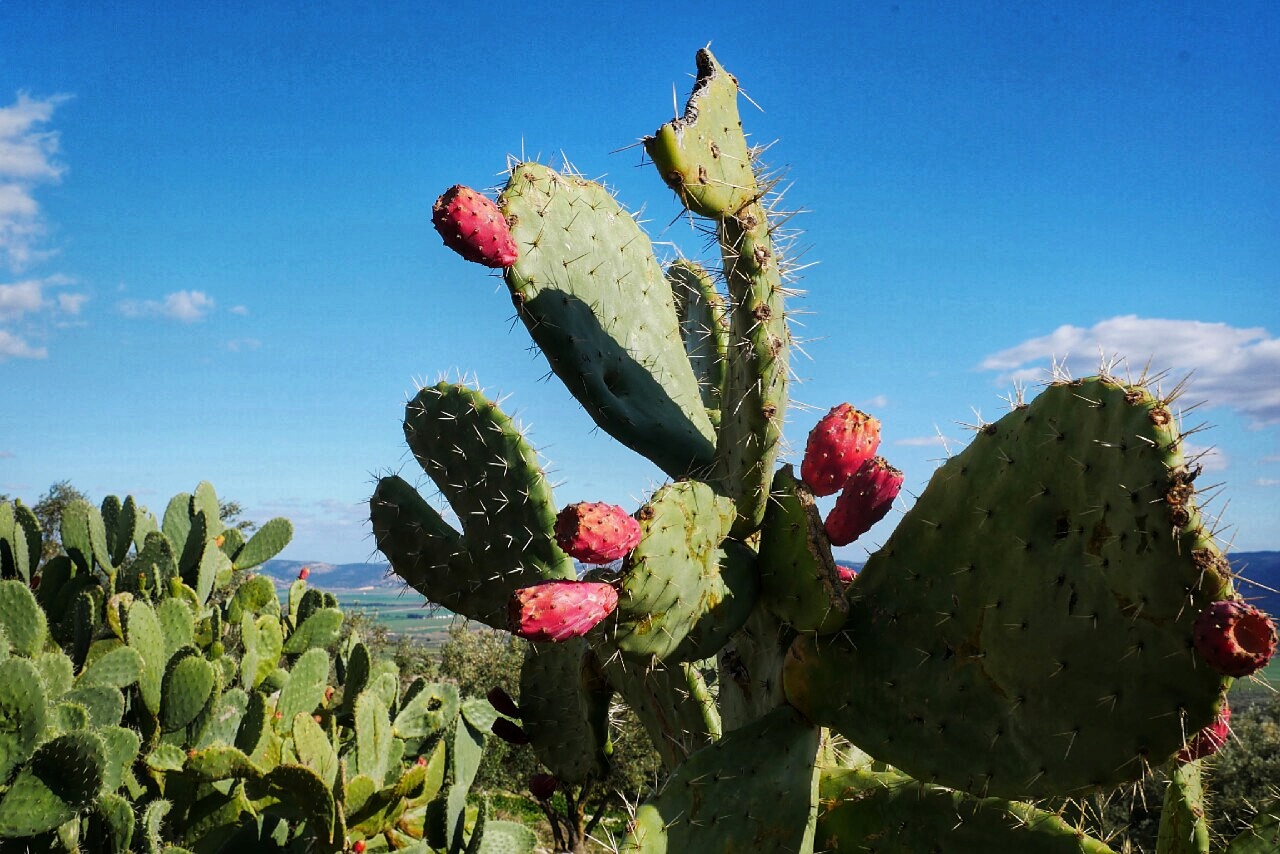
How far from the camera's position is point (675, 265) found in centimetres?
274

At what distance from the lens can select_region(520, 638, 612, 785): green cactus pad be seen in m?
2.71

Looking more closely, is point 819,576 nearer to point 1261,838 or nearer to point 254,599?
point 1261,838

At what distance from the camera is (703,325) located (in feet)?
8.55

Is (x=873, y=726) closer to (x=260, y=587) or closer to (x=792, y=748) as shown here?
(x=792, y=748)

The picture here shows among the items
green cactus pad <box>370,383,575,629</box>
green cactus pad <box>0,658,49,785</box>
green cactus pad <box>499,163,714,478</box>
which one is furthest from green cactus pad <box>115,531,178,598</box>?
green cactus pad <box>499,163,714,478</box>

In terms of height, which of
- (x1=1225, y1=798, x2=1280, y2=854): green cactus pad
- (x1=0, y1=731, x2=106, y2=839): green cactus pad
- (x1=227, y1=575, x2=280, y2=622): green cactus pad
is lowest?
(x1=0, y1=731, x2=106, y2=839): green cactus pad

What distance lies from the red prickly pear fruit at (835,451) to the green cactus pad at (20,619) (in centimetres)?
310

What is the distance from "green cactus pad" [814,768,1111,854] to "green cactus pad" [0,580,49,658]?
10.0 feet

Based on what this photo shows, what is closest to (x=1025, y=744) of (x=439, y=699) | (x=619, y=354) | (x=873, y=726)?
(x=873, y=726)

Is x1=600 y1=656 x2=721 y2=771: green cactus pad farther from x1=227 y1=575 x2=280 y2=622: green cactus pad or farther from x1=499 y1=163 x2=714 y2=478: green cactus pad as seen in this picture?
x1=227 y1=575 x2=280 y2=622: green cactus pad

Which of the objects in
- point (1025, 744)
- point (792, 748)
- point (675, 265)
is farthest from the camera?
point (675, 265)

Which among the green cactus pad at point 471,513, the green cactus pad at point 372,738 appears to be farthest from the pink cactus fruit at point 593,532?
the green cactus pad at point 372,738

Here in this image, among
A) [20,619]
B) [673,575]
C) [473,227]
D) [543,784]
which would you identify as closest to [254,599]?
[20,619]

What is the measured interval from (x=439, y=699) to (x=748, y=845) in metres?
3.35
